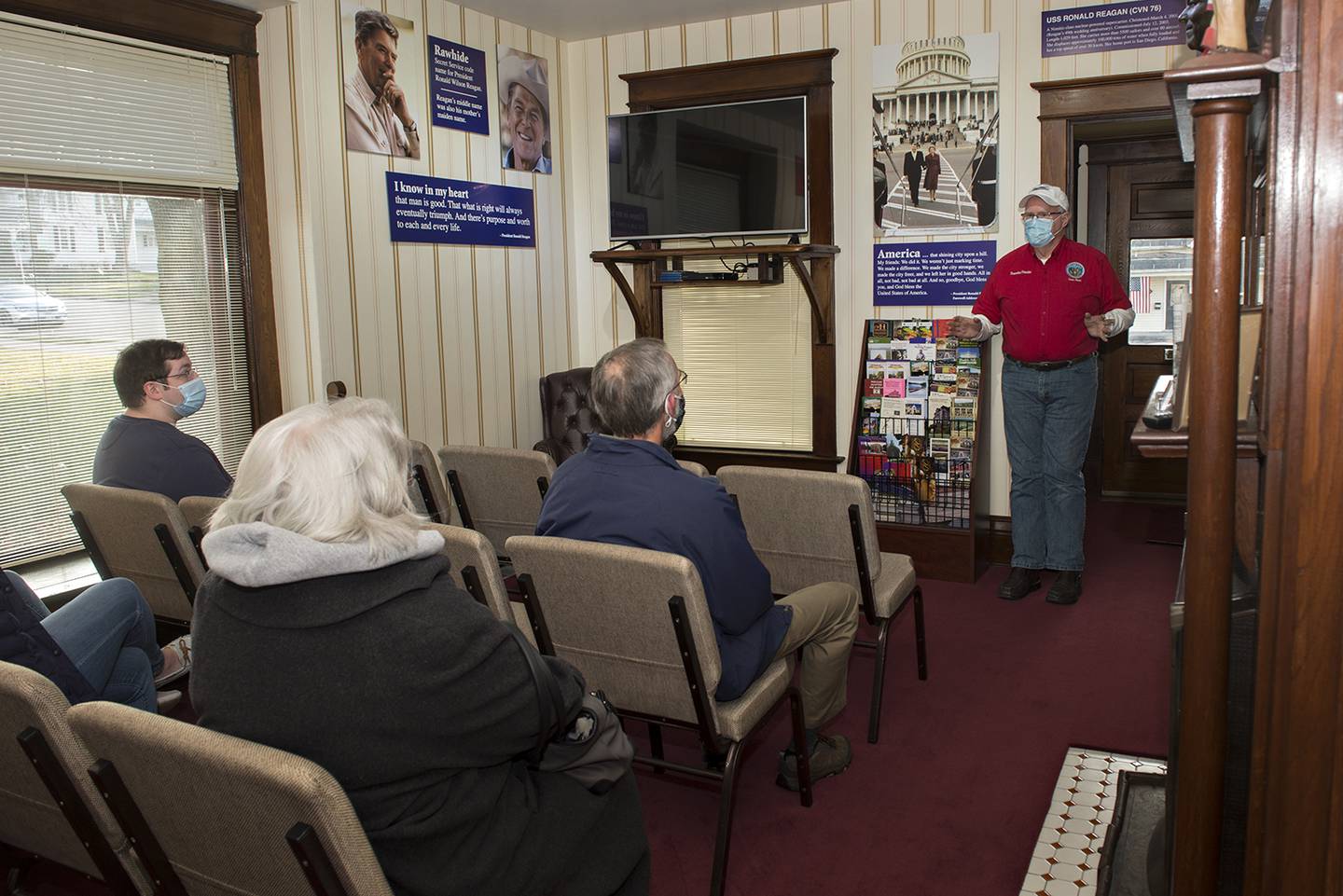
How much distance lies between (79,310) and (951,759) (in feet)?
11.0

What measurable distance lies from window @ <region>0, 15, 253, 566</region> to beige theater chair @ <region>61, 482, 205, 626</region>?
2.36 feet

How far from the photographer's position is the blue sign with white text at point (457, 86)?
4.93 meters

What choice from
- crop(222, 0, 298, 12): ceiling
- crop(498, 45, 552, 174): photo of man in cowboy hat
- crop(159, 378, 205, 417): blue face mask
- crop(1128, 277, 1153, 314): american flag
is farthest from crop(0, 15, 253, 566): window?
crop(1128, 277, 1153, 314): american flag

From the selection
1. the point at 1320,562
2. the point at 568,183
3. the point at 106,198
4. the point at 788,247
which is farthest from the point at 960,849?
the point at 568,183

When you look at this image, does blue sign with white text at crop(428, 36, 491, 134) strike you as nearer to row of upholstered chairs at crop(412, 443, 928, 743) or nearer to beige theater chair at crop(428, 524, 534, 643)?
row of upholstered chairs at crop(412, 443, 928, 743)

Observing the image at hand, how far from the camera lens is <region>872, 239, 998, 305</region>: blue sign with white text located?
5.03 meters

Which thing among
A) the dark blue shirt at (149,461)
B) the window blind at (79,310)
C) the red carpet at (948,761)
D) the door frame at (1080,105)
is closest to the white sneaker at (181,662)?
the red carpet at (948,761)

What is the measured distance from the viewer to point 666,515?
2361mm

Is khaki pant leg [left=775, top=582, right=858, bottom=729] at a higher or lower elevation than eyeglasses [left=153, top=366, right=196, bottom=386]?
lower

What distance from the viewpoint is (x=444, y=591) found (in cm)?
149

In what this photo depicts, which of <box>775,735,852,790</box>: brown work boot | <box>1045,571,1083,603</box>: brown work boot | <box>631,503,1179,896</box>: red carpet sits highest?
<box>1045,571,1083,603</box>: brown work boot

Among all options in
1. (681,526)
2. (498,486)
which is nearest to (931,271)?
(498,486)

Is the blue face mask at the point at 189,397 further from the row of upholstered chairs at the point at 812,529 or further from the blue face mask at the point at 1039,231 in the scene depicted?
the blue face mask at the point at 1039,231

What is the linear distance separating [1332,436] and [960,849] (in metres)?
1.71
